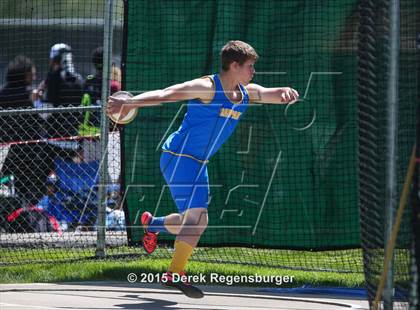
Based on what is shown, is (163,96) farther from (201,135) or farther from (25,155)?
(25,155)

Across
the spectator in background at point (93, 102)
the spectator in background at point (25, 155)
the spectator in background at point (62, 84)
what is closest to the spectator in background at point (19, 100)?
the spectator in background at point (25, 155)

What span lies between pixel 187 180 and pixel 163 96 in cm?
86

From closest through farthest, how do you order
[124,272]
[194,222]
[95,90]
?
[194,222]
[124,272]
[95,90]

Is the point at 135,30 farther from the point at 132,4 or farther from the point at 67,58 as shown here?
the point at 67,58

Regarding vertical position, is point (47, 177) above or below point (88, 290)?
above

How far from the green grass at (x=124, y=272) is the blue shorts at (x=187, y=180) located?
1.34m

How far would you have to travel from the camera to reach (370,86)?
5832 mm

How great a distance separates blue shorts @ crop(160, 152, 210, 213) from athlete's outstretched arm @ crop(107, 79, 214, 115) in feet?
1.81

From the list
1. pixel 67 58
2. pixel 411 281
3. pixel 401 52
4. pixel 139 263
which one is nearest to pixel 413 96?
pixel 401 52

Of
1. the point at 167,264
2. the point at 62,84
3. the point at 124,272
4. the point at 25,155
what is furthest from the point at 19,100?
the point at 124,272

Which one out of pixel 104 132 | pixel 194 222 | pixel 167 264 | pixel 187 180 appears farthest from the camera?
pixel 104 132

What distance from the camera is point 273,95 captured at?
7.70 m

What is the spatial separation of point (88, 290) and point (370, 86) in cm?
330

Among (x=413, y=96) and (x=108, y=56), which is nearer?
(x=413, y=96)
